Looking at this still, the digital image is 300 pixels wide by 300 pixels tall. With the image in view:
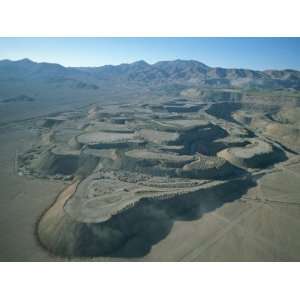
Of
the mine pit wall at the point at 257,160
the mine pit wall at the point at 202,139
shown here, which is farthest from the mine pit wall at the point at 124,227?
the mine pit wall at the point at 202,139

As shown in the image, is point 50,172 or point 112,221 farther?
point 50,172

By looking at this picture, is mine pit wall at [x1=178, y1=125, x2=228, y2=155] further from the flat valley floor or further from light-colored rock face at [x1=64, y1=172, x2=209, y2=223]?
light-colored rock face at [x1=64, y1=172, x2=209, y2=223]

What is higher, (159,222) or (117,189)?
(117,189)

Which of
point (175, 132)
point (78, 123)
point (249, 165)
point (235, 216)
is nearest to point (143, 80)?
point (78, 123)

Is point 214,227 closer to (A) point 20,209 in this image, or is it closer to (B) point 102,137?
(A) point 20,209

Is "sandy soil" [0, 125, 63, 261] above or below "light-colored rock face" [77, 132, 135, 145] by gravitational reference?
below

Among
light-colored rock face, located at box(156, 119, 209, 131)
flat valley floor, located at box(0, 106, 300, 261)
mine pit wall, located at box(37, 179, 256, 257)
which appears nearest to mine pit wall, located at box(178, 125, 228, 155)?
light-colored rock face, located at box(156, 119, 209, 131)

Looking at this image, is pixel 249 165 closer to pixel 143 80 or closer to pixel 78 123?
pixel 78 123

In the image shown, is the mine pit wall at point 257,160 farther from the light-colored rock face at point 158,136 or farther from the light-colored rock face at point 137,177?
the light-colored rock face at point 158,136
